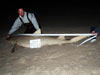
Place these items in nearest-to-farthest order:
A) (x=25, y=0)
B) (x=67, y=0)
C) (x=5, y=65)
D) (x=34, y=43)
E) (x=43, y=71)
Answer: (x=43, y=71), (x=5, y=65), (x=34, y=43), (x=67, y=0), (x=25, y=0)

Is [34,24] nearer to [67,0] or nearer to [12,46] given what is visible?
[12,46]

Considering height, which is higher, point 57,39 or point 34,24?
point 34,24

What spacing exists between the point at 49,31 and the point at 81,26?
1.31m

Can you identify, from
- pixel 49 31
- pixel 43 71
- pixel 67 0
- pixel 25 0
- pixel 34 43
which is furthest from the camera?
pixel 25 0

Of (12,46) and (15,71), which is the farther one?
(12,46)

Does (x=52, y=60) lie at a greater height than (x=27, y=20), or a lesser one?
lesser

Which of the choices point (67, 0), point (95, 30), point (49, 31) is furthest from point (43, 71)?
point (67, 0)

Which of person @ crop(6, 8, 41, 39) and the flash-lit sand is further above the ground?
person @ crop(6, 8, 41, 39)

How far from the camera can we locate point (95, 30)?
5.24 metres

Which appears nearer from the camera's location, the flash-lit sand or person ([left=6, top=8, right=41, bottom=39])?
the flash-lit sand

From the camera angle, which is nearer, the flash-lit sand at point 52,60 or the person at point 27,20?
the flash-lit sand at point 52,60

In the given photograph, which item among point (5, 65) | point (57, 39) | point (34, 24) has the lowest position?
point (5, 65)

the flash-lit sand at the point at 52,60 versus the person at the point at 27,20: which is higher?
the person at the point at 27,20

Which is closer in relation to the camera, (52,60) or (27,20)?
(52,60)
